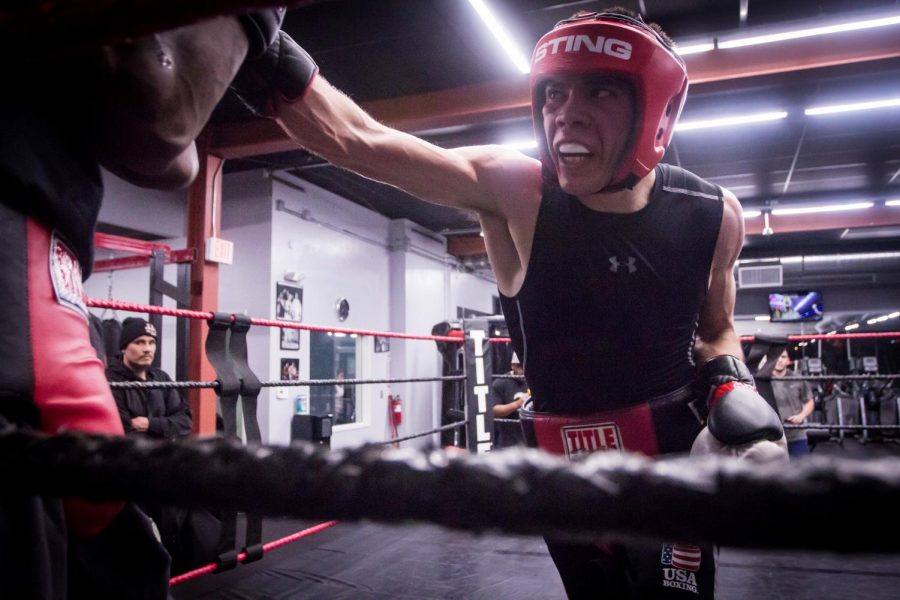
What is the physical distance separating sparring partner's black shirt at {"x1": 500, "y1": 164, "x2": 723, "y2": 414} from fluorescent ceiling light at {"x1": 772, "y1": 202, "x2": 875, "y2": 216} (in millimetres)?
7947

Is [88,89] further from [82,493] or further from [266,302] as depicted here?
[266,302]

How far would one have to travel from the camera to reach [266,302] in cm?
584

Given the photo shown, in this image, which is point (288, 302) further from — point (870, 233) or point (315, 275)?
point (870, 233)

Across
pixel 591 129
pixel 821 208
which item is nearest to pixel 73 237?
pixel 591 129

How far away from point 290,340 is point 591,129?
536cm

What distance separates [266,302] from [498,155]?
5.08 meters

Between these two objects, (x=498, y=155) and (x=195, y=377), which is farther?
(x=195, y=377)

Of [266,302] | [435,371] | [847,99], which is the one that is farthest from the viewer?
[435,371]

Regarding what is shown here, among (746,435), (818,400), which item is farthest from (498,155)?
(818,400)

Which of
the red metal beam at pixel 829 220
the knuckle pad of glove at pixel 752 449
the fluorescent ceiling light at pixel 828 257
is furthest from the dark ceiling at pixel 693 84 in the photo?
the knuckle pad of glove at pixel 752 449

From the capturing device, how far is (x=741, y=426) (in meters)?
0.87

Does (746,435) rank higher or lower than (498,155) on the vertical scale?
lower

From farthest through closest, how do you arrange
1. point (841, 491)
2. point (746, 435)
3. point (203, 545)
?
1. point (203, 545)
2. point (746, 435)
3. point (841, 491)

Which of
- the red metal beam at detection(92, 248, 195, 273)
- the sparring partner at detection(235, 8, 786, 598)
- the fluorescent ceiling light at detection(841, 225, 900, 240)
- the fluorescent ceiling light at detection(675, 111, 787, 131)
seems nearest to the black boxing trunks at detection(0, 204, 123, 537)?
the sparring partner at detection(235, 8, 786, 598)
